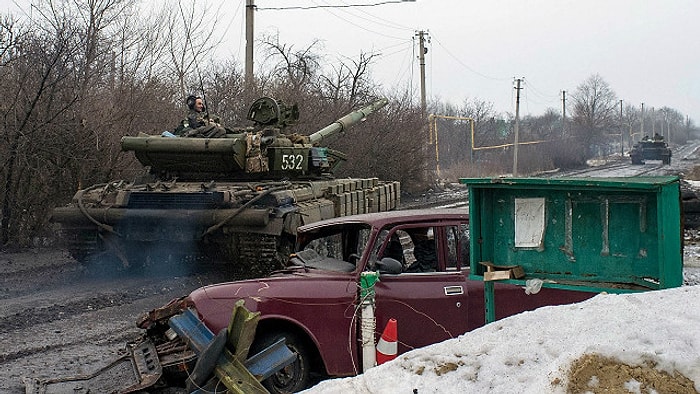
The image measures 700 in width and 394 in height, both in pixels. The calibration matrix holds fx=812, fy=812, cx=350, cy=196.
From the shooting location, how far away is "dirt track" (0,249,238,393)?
22.6 feet

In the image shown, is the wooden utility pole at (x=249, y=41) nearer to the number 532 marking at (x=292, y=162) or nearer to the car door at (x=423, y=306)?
the number 532 marking at (x=292, y=162)

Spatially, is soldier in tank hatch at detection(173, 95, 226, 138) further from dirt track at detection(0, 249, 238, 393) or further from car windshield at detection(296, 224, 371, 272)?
car windshield at detection(296, 224, 371, 272)

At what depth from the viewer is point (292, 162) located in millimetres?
12938

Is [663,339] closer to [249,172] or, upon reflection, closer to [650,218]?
[650,218]

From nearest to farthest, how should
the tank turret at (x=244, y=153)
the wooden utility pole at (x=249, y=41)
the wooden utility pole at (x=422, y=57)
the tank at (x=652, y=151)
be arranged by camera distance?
1. the tank turret at (x=244, y=153)
2. the wooden utility pole at (x=249, y=41)
3. the wooden utility pole at (x=422, y=57)
4. the tank at (x=652, y=151)

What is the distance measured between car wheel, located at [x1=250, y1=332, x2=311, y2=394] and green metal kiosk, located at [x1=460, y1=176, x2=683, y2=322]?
4.56 feet

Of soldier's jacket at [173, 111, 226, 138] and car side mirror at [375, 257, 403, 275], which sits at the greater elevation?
soldier's jacket at [173, 111, 226, 138]

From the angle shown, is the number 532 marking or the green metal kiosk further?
the number 532 marking

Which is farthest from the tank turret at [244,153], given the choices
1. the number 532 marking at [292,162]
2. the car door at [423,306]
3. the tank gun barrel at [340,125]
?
the car door at [423,306]

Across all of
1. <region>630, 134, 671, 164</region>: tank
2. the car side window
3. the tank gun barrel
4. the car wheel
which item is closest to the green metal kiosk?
the car side window

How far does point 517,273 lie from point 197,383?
197 cm

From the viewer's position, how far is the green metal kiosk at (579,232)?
449 centimetres

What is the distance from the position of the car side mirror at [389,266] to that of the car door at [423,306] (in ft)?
0.23

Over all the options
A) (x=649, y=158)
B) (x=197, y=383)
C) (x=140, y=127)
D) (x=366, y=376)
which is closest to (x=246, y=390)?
(x=197, y=383)
